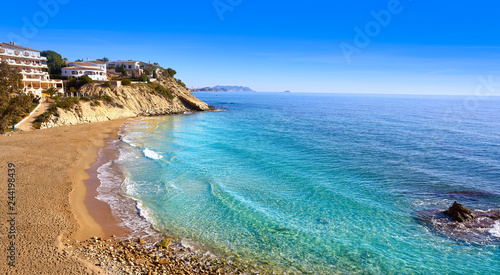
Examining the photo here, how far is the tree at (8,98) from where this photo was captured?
40.4 metres

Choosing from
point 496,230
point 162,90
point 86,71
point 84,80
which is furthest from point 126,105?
point 496,230

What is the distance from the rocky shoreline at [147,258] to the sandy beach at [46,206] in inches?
25.2

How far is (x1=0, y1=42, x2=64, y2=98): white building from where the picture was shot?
60.6m

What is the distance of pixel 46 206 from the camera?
19.0 meters

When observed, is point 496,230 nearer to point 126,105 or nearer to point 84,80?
point 126,105

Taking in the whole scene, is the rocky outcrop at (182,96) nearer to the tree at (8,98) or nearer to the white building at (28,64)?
the white building at (28,64)

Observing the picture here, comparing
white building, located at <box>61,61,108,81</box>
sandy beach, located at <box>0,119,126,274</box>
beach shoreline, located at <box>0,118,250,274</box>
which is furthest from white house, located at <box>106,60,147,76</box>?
beach shoreline, located at <box>0,118,250,274</box>

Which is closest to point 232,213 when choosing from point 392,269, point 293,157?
point 392,269

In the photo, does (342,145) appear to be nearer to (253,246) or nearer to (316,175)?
(316,175)

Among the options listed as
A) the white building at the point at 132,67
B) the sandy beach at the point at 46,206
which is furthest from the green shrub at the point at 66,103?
the white building at the point at 132,67

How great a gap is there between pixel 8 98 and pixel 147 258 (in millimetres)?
44950

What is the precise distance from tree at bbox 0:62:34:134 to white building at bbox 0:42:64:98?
11.5 meters

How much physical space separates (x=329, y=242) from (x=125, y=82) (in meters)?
78.4

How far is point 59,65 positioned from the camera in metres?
85.8
